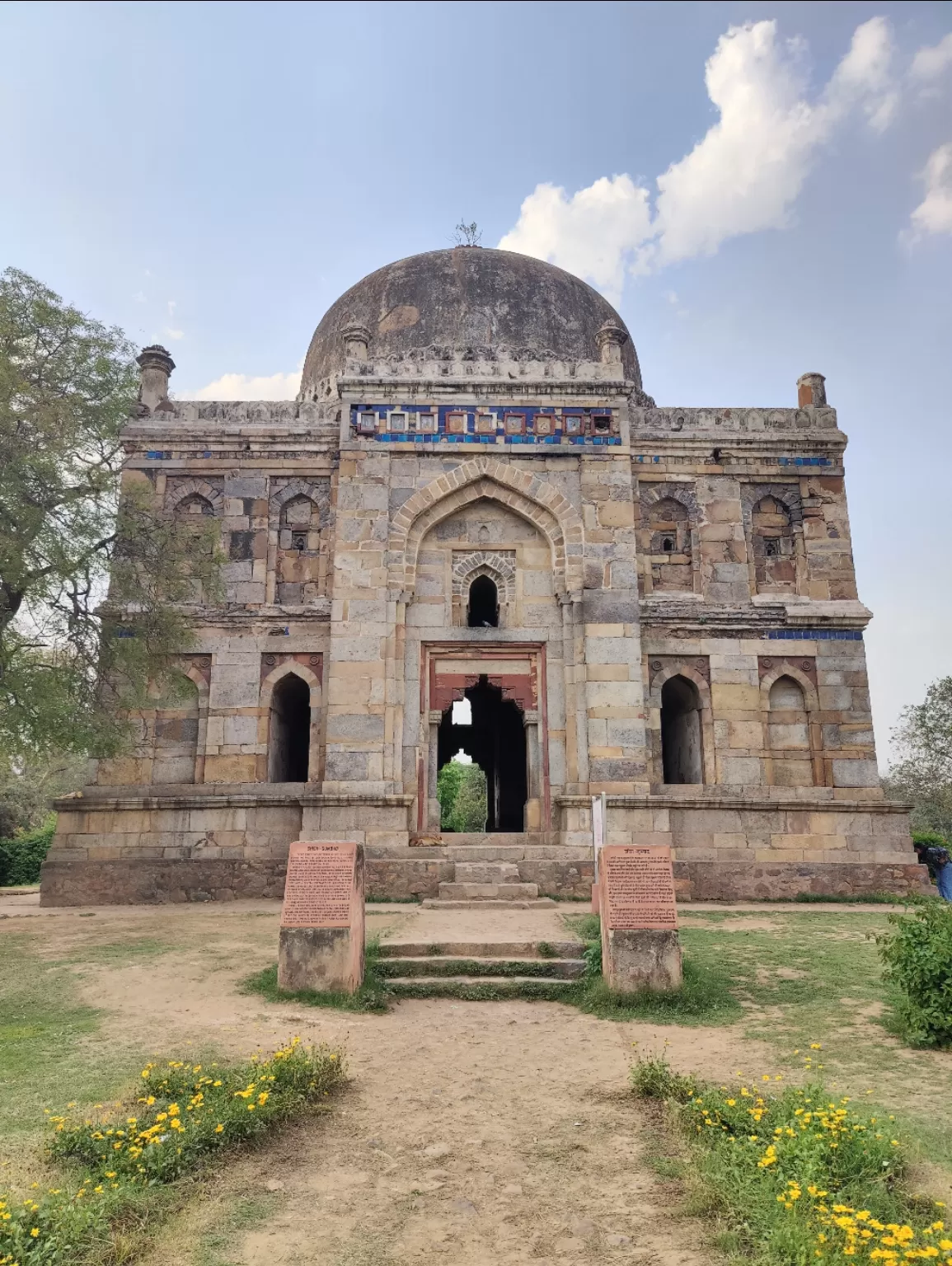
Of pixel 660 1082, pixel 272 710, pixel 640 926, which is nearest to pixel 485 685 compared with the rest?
pixel 272 710

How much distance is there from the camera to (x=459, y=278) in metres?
18.2

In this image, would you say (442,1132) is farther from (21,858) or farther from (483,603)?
(21,858)

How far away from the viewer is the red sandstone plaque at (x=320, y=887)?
745 cm

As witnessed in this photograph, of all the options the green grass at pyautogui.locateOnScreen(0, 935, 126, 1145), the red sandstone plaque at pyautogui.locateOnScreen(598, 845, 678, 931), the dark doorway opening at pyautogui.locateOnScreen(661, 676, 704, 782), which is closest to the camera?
the green grass at pyautogui.locateOnScreen(0, 935, 126, 1145)

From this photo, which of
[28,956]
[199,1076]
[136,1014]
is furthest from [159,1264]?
[28,956]

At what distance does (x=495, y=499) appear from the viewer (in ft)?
48.9

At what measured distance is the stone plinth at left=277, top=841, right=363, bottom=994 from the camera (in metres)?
7.34

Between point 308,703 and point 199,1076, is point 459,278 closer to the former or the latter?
point 308,703

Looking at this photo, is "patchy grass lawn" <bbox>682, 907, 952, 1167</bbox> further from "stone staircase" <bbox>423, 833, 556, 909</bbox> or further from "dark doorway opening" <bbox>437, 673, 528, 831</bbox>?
"dark doorway opening" <bbox>437, 673, 528, 831</bbox>

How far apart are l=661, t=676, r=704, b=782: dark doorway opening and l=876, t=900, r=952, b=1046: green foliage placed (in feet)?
25.7

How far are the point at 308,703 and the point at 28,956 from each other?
717 cm

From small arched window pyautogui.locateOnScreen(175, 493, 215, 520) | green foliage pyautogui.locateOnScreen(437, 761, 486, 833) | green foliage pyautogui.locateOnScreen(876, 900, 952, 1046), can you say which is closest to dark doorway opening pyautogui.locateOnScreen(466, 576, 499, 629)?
small arched window pyautogui.locateOnScreen(175, 493, 215, 520)

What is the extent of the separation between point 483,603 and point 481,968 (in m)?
9.50

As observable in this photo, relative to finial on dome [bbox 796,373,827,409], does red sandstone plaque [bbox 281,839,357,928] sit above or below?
below
